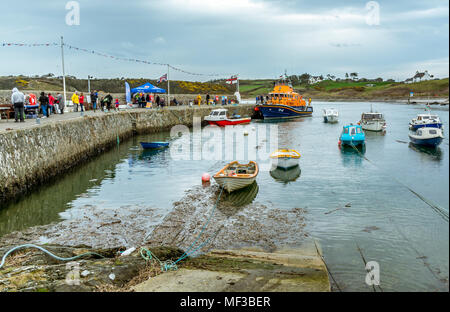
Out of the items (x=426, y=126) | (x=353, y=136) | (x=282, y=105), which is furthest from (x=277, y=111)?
(x=353, y=136)

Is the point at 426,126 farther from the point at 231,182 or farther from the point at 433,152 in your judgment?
the point at 433,152

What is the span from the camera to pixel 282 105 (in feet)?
189

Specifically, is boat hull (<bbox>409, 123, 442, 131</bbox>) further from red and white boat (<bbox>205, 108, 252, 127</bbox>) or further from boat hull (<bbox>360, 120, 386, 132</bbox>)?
red and white boat (<bbox>205, 108, 252, 127</bbox>)

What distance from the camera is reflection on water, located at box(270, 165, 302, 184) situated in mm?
18891

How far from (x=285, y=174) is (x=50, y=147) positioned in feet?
39.6

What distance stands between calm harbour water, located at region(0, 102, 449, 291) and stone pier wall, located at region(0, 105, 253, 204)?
2.09ft

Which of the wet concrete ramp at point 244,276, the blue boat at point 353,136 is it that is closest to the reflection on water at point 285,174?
the blue boat at point 353,136

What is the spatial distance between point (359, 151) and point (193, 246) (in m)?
20.0

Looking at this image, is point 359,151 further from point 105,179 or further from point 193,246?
point 193,246

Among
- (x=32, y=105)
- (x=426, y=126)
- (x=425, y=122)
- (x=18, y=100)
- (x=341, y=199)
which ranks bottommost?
(x=341, y=199)

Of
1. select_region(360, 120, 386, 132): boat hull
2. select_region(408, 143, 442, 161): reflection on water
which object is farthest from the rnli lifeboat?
select_region(408, 143, 442, 161): reflection on water

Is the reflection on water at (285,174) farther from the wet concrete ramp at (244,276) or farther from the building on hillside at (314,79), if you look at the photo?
the building on hillside at (314,79)

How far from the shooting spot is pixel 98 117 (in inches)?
1083

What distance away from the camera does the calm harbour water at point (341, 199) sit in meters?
6.01
